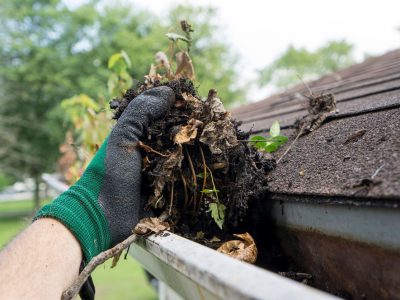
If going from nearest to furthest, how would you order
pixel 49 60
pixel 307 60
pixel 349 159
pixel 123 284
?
pixel 349 159 → pixel 123 284 → pixel 49 60 → pixel 307 60

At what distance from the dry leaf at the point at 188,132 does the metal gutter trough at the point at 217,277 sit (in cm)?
28

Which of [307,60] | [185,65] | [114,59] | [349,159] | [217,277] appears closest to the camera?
[217,277]

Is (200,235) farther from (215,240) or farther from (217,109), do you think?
(217,109)

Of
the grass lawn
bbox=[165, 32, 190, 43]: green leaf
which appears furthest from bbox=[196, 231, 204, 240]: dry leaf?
the grass lawn

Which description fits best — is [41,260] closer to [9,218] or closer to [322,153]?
[322,153]

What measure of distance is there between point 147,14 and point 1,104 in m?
7.75

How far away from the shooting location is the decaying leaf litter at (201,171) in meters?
1.17

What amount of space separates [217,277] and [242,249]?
17.9 inches

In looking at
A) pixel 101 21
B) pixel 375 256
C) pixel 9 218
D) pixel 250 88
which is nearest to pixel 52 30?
pixel 101 21

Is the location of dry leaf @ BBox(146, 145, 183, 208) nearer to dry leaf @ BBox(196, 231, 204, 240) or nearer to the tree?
dry leaf @ BBox(196, 231, 204, 240)

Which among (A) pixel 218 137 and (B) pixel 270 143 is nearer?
(A) pixel 218 137

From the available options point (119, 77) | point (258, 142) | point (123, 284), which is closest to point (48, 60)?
point (123, 284)

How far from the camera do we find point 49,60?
1652 centimetres

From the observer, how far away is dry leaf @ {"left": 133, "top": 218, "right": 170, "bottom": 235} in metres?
1.14
